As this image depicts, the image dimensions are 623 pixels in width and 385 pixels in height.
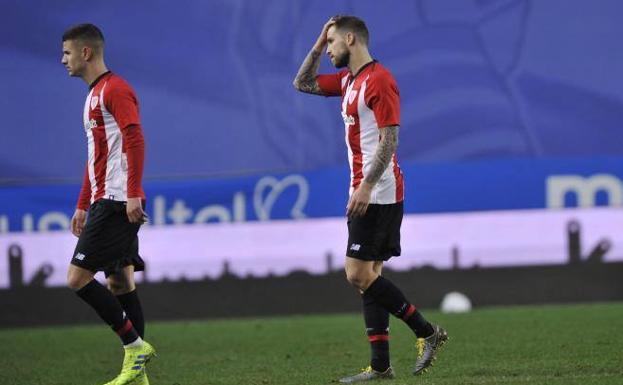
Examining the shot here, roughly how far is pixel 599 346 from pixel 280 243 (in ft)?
13.8

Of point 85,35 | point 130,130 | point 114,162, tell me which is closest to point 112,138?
point 114,162

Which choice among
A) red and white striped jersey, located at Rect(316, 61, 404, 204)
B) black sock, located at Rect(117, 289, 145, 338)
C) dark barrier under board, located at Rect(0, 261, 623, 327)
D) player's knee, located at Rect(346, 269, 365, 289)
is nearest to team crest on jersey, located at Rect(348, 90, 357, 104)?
red and white striped jersey, located at Rect(316, 61, 404, 204)

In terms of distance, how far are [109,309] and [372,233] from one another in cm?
141

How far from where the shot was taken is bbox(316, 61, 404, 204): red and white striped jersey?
6246 mm

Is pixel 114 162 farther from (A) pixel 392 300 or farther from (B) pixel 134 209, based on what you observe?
(A) pixel 392 300

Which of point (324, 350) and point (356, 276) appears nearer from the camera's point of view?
point (356, 276)

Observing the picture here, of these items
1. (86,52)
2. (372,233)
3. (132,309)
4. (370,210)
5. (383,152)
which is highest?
(86,52)

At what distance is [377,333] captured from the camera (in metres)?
6.51

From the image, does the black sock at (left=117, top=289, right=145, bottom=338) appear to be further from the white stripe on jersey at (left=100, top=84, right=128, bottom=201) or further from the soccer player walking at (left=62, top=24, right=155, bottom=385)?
the white stripe on jersey at (left=100, top=84, right=128, bottom=201)

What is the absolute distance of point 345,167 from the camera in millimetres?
11500

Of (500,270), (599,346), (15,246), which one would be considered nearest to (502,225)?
(500,270)

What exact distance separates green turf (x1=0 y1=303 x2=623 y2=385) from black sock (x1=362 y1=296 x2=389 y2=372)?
15 cm

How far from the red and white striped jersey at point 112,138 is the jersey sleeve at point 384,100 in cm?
120

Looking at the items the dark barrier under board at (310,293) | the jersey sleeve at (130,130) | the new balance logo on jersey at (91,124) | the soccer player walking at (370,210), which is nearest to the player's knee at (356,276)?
the soccer player walking at (370,210)
